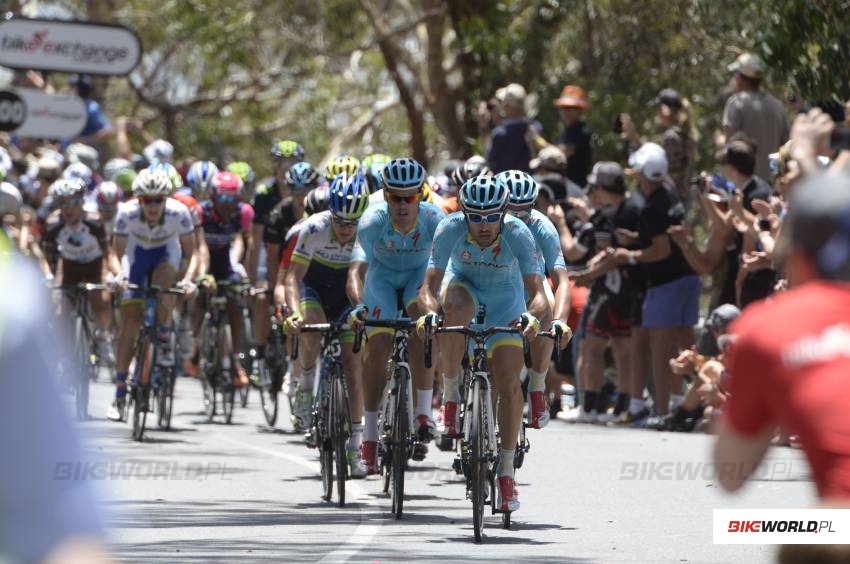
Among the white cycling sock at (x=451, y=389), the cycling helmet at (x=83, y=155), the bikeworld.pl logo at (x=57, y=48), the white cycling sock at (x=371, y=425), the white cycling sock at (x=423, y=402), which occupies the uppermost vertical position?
the bikeworld.pl logo at (x=57, y=48)

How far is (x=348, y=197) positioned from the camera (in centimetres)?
1362

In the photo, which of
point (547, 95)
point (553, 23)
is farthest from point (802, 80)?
Answer: point (553, 23)

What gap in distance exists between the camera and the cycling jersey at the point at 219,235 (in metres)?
19.9

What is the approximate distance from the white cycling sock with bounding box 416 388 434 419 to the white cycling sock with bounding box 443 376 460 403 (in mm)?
764

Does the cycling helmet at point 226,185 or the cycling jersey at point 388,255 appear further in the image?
the cycling helmet at point 226,185

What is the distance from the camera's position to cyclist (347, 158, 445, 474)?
42.2 ft

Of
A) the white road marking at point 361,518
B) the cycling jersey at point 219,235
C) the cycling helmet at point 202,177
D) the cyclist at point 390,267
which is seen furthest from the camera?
the cycling helmet at point 202,177

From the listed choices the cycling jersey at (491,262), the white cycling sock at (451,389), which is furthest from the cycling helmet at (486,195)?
the white cycling sock at (451,389)

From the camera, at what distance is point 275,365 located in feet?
62.5

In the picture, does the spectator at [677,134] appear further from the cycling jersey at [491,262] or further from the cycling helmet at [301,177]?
the cycling jersey at [491,262]

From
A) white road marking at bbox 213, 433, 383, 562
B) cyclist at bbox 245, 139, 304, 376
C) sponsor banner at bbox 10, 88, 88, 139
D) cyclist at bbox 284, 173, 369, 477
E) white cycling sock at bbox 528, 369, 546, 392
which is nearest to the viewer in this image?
white road marking at bbox 213, 433, 383, 562

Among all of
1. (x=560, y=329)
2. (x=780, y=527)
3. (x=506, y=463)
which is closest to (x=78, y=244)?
(x=506, y=463)

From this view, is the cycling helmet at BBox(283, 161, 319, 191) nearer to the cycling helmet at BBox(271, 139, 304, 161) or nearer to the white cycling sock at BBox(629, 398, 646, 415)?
the cycling helmet at BBox(271, 139, 304, 161)

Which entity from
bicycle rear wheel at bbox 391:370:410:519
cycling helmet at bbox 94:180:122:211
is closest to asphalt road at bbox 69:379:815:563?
bicycle rear wheel at bbox 391:370:410:519
